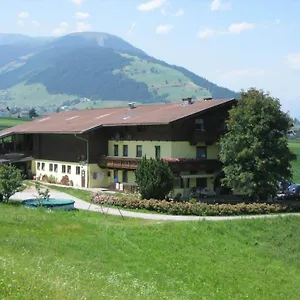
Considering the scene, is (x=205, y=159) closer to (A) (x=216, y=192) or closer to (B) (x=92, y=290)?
(A) (x=216, y=192)

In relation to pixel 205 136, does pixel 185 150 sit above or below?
below

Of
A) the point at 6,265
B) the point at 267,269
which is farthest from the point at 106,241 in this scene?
the point at 6,265

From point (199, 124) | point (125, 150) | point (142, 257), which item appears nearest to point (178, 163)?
point (199, 124)

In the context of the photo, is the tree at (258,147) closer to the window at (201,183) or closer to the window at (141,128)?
the window at (201,183)

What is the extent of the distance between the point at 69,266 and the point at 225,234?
13.0m

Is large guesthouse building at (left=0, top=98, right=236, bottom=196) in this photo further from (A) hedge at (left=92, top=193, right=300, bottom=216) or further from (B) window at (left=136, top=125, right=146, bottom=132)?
(A) hedge at (left=92, top=193, right=300, bottom=216)

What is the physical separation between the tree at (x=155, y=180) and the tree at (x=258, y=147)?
5061 millimetres

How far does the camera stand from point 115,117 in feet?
182

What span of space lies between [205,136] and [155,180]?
9.00 meters

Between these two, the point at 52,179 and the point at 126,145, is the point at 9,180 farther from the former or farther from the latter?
the point at 52,179

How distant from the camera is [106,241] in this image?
2597 centimetres

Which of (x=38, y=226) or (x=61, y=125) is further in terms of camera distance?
(x=61, y=125)

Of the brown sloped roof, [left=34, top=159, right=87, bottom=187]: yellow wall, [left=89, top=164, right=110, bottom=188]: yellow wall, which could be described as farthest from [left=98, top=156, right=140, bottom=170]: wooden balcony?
the brown sloped roof

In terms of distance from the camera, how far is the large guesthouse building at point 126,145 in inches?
1844
